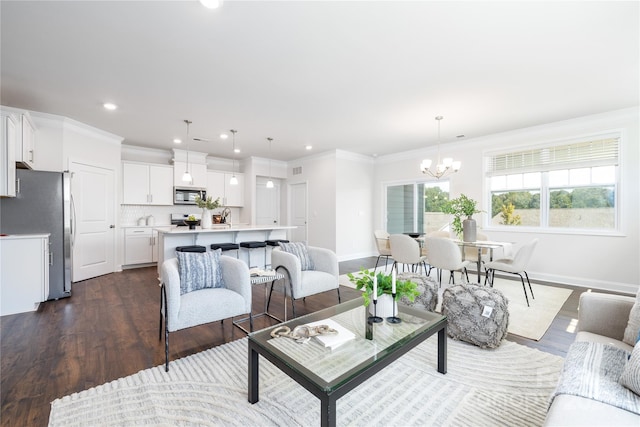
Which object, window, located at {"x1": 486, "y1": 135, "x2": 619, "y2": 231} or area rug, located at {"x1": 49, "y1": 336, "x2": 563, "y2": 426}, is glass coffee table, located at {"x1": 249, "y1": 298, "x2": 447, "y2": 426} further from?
window, located at {"x1": 486, "y1": 135, "x2": 619, "y2": 231}

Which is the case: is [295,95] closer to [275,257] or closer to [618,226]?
[275,257]

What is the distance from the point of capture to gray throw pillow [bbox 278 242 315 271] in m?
3.32

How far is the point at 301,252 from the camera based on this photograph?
3367 mm

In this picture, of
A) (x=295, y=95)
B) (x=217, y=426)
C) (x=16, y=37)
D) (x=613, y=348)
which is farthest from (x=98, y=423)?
(x=295, y=95)

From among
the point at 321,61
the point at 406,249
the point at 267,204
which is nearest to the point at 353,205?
the point at 267,204

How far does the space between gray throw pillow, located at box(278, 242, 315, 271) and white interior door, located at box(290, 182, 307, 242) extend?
12.9 feet

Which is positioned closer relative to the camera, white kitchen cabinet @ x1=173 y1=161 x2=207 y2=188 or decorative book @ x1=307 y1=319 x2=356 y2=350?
decorative book @ x1=307 y1=319 x2=356 y2=350

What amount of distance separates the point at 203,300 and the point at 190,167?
16.8ft

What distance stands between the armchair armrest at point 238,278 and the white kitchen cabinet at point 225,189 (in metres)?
4.77

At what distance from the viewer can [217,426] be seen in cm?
151

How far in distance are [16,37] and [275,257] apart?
9.84ft

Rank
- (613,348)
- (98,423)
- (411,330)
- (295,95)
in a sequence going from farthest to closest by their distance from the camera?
(295,95) → (411,330) → (98,423) → (613,348)

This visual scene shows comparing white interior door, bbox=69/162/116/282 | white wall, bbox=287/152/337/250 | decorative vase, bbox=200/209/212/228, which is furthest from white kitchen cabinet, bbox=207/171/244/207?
decorative vase, bbox=200/209/212/228

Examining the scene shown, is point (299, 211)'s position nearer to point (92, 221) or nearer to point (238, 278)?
point (92, 221)
